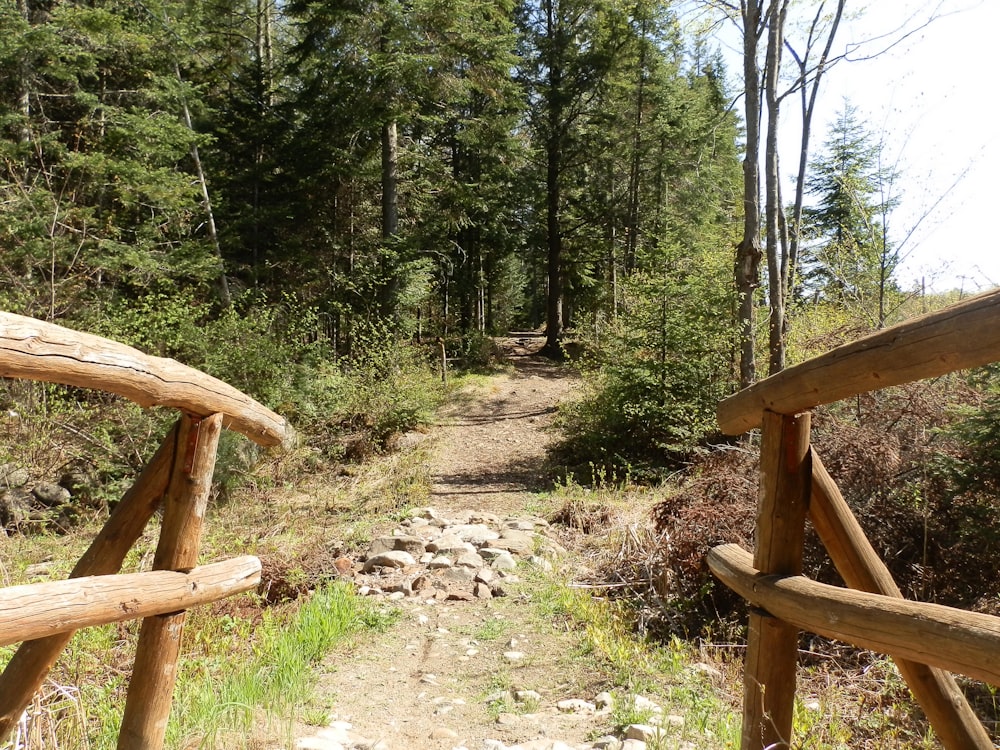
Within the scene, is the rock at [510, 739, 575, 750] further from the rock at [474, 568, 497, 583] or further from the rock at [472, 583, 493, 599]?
the rock at [474, 568, 497, 583]

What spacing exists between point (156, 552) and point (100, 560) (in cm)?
21

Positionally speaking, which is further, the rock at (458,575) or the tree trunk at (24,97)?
the tree trunk at (24,97)

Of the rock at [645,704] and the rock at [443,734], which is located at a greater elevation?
the rock at [645,704]

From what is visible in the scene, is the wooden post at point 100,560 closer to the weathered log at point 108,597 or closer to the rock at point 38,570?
the weathered log at point 108,597

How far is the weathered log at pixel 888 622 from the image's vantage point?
1.52 metres

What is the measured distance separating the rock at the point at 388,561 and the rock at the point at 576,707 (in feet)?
9.93

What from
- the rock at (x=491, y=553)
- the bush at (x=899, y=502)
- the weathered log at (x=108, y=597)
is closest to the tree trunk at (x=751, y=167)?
the bush at (x=899, y=502)

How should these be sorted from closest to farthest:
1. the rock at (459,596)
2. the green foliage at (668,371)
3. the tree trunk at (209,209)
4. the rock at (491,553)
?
the rock at (459,596) → the rock at (491,553) → the green foliage at (668,371) → the tree trunk at (209,209)

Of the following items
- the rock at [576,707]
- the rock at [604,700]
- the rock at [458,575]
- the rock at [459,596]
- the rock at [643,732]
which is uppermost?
the rock at [643,732]

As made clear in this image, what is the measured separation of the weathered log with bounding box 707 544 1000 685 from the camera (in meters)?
1.52

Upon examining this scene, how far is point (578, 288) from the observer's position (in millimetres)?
27703

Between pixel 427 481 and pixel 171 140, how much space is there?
338 inches

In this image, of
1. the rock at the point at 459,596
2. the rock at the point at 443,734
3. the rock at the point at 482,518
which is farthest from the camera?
the rock at the point at 482,518

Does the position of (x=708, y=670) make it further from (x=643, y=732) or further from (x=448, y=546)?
(x=448, y=546)
